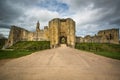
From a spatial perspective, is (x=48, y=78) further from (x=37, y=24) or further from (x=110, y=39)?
(x=37, y=24)

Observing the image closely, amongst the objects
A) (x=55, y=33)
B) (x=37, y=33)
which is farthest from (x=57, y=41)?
(x=37, y=33)

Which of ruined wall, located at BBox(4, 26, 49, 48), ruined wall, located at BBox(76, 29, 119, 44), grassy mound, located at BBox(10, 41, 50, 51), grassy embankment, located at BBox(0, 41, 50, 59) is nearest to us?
grassy embankment, located at BBox(0, 41, 50, 59)

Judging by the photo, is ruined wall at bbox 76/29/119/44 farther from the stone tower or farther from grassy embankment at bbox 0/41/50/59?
grassy embankment at bbox 0/41/50/59

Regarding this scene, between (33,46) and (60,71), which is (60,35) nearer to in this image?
(33,46)

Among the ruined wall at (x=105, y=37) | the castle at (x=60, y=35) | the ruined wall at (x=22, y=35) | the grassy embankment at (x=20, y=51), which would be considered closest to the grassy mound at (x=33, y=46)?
the grassy embankment at (x=20, y=51)

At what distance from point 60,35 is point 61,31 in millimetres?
1381

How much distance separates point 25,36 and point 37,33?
5.58 m

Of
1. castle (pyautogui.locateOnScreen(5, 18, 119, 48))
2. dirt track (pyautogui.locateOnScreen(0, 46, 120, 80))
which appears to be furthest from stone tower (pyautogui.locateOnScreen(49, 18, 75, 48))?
dirt track (pyautogui.locateOnScreen(0, 46, 120, 80))

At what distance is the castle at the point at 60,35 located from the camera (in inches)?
1236

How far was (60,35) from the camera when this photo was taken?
105 feet

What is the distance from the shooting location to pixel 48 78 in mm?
4621

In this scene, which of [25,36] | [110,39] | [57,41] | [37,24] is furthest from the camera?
[37,24]

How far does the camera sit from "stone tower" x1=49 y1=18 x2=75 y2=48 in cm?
3119

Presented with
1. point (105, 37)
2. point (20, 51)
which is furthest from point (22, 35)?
point (105, 37)
